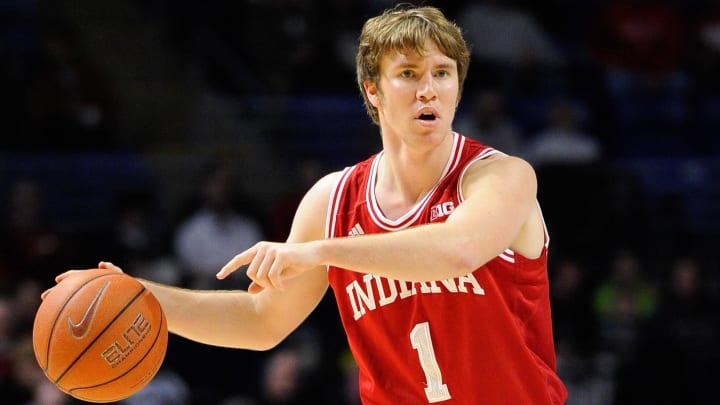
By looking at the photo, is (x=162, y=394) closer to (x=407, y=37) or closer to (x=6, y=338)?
(x=6, y=338)

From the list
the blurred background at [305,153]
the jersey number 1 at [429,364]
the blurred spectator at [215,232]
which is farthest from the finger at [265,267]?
the blurred spectator at [215,232]

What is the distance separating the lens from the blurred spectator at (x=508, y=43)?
565 inches

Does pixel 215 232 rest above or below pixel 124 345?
below

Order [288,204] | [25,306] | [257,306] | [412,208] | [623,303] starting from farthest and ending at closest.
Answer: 1. [288,204]
2. [623,303]
3. [25,306]
4. [257,306]
5. [412,208]

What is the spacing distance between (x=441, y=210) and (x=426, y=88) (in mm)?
517

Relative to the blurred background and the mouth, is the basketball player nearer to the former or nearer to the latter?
the mouth

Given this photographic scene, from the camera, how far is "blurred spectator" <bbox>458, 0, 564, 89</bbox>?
47.1ft

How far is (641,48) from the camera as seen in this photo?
14516 mm

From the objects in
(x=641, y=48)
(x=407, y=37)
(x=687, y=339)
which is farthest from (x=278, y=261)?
(x=641, y=48)

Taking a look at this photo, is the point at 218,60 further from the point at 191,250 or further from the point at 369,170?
the point at 369,170

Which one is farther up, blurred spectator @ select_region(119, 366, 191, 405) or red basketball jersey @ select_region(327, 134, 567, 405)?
red basketball jersey @ select_region(327, 134, 567, 405)

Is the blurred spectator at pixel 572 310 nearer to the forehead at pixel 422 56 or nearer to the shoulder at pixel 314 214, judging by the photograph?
the shoulder at pixel 314 214

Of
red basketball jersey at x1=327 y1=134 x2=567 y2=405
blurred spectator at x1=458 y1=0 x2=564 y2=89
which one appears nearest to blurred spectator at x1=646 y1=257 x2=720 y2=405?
blurred spectator at x1=458 y1=0 x2=564 y2=89

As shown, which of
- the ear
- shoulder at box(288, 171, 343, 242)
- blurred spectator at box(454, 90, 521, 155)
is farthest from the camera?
blurred spectator at box(454, 90, 521, 155)
